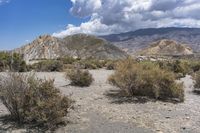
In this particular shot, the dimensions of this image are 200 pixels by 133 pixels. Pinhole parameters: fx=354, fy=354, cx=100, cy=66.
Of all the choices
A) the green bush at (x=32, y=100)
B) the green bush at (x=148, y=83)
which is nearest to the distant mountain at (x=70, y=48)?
the green bush at (x=148, y=83)

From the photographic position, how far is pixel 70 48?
80438 millimetres

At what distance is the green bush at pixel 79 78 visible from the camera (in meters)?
20.4

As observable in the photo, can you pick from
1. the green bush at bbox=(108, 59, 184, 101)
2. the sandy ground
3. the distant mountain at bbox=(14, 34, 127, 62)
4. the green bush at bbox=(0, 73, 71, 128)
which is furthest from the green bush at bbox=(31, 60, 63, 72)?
the distant mountain at bbox=(14, 34, 127, 62)

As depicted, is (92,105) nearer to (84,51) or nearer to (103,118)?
(103,118)

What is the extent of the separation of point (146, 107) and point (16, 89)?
533 cm

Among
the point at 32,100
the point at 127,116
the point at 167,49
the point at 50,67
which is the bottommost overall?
the point at 127,116

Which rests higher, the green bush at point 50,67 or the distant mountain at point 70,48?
the distant mountain at point 70,48

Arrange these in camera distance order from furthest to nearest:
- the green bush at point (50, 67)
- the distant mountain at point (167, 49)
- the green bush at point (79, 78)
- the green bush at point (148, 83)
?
the distant mountain at point (167, 49) → the green bush at point (50, 67) → the green bush at point (79, 78) → the green bush at point (148, 83)

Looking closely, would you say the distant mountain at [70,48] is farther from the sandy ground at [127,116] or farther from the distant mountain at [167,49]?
the distant mountain at [167,49]

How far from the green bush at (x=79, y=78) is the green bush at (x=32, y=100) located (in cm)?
865

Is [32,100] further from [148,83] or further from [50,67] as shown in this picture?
[50,67]

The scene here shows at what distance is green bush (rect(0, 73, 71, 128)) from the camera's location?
10742 millimetres

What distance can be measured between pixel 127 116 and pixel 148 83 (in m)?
3.88

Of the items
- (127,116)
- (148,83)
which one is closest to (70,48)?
(148,83)
